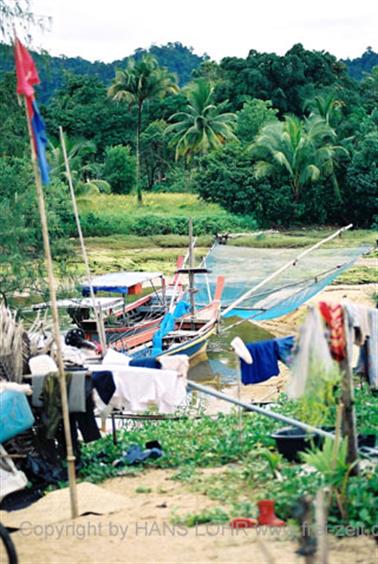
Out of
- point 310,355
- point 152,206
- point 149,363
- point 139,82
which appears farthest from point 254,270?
point 139,82

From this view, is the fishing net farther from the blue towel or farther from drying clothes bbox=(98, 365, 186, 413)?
drying clothes bbox=(98, 365, 186, 413)

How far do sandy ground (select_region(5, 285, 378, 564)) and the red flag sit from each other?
308 cm

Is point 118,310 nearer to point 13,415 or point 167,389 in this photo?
point 167,389

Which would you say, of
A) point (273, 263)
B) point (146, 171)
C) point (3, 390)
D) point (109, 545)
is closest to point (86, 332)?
point (273, 263)

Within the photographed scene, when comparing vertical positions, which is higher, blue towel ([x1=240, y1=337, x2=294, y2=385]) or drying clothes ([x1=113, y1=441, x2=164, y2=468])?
blue towel ([x1=240, y1=337, x2=294, y2=385])

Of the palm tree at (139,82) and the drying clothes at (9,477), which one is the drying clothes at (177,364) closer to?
the drying clothes at (9,477)

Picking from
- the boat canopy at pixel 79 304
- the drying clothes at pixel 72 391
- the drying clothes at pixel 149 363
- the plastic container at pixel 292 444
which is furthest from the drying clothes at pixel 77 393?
the boat canopy at pixel 79 304

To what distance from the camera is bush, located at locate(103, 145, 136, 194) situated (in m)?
38.6

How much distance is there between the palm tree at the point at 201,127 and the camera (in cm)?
3775

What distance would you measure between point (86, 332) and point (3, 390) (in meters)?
8.69

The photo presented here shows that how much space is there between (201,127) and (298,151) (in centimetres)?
547

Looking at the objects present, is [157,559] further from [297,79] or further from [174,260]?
[297,79]

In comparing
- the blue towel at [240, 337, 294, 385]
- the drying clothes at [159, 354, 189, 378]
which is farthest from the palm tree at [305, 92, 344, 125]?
the drying clothes at [159, 354, 189, 378]

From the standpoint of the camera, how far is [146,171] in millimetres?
43469
